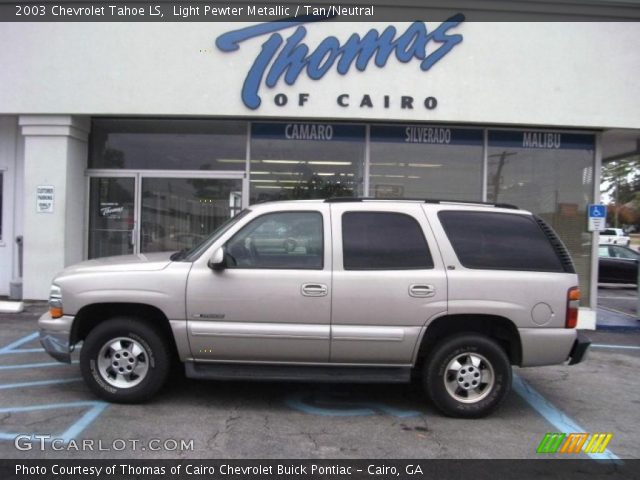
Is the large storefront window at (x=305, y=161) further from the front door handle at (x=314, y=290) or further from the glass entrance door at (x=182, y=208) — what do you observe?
the front door handle at (x=314, y=290)

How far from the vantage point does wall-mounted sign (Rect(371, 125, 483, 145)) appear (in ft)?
31.9

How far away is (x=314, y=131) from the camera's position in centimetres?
975

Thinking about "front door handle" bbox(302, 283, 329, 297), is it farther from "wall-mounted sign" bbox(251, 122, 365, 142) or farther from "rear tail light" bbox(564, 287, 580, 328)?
"wall-mounted sign" bbox(251, 122, 365, 142)

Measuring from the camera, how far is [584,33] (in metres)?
9.09

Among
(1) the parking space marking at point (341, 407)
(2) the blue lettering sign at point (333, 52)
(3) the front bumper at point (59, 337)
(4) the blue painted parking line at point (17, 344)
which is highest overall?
(2) the blue lettering sign at point (333, 52)

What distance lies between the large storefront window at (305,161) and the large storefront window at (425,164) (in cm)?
35

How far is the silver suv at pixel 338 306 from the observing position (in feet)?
15.5

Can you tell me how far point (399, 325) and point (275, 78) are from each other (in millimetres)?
5777

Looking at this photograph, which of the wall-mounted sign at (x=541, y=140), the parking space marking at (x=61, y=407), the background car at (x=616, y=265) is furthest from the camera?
the background car at (x=616, y=265)

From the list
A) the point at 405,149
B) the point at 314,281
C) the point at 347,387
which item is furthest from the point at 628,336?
the point at 314,281

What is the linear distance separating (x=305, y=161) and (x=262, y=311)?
556 cm

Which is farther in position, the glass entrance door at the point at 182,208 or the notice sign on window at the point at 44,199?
the glass entrance door at the point at 182,208

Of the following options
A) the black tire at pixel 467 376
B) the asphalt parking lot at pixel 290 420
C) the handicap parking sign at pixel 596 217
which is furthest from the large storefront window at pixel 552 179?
the black tire at pixel 467 376
